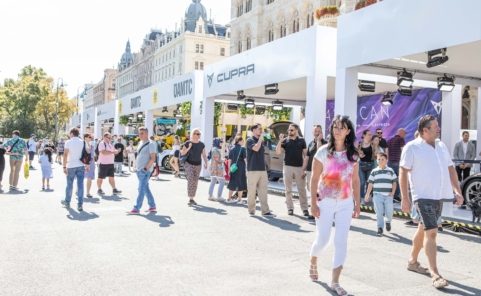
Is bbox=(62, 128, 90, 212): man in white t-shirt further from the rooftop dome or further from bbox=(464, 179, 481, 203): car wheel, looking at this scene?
the rooftop dome

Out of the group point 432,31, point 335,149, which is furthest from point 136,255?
point 432,31

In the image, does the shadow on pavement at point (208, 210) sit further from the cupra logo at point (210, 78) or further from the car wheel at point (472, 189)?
the cupra logo at point (210, 78)

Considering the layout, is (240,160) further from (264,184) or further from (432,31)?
(432,31)

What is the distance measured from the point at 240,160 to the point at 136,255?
5.48 meters

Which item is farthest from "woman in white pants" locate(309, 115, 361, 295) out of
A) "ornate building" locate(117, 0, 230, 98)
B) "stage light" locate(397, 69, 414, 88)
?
"ornate building" locate(117, 0, 230, 98)

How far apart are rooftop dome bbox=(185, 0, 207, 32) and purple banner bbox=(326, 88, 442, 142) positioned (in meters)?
79.3

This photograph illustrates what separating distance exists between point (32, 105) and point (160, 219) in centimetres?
7945

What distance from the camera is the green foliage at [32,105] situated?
79.8 metres

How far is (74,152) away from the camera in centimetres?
1038

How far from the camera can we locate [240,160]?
1152 centimetres

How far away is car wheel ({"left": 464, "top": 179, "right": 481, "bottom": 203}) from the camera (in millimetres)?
10055

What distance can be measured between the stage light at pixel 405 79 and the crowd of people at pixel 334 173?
1.31 m

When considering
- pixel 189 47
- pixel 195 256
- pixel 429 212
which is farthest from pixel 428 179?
pixel 189 47

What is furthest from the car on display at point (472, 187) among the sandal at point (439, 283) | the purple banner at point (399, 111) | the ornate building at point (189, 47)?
the ornate building at point (189, 47)
